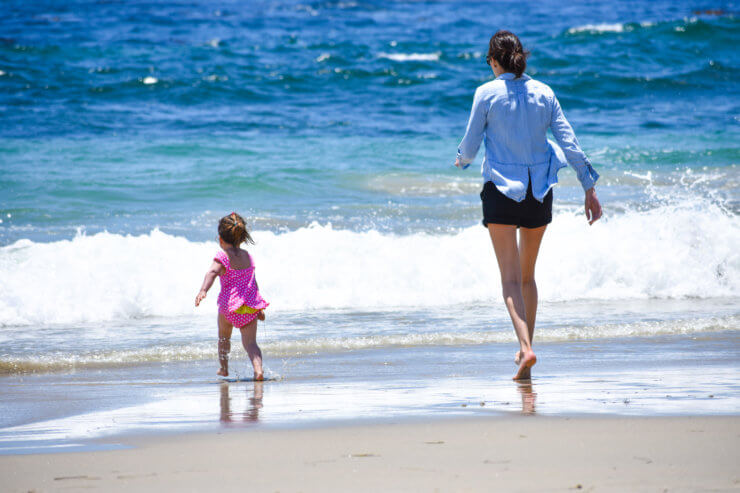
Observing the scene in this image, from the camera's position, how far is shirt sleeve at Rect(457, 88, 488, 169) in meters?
4.59

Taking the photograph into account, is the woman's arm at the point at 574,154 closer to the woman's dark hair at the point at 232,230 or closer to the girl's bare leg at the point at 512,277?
the girl's bare leg at the point at 512,277

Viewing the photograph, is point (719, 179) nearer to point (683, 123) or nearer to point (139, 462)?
point (683, 123)

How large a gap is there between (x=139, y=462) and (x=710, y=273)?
6897 millimetres

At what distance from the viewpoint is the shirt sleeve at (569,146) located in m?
4.64

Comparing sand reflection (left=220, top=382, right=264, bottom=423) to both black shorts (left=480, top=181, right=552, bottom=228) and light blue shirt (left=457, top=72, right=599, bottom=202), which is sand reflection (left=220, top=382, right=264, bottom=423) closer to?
black shorts (left=480, top=181, right=552, bottom=228)

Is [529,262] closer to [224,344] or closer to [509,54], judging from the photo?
[509,54]

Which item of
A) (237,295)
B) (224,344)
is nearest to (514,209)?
(237,295)

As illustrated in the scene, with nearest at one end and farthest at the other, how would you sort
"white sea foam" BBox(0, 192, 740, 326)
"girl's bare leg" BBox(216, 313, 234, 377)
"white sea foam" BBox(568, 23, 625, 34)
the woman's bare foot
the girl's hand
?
the woman's bare foot → the girl's hand → "girl's bare leg" BBox(216, 313, 234, 377) → "white sea foam" BBox(0, 192, 740, 326) → "white sea foam" BBox(568, 23, 625, 34)

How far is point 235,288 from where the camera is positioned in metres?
5.43

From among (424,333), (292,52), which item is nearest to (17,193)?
(424,333)

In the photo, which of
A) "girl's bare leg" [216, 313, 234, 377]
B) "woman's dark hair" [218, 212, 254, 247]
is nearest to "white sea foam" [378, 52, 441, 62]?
"woman's dark hair" [218, 212, 254, 247]

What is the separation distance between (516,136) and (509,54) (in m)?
0.42

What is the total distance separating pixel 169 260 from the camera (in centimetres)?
880

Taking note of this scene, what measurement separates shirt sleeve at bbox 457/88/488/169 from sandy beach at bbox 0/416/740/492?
1.51 m
